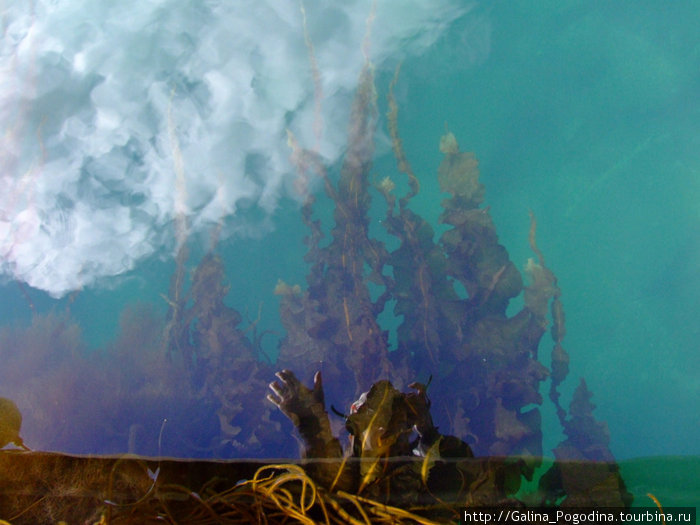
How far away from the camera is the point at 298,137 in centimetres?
239

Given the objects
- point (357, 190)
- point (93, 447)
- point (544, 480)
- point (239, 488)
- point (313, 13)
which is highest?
point (313, 13)

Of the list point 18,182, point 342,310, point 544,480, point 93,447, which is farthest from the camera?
point 18,182

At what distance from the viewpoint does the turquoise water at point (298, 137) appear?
2.19 metres

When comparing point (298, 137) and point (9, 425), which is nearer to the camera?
point (9, 425)

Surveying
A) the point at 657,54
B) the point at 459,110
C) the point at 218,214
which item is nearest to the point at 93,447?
the point at 218,214

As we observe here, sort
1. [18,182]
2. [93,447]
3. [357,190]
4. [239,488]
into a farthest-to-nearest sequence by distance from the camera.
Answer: [18,182] → [357,190] → [93,447] → [239,488]

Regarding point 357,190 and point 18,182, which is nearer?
point 357,190

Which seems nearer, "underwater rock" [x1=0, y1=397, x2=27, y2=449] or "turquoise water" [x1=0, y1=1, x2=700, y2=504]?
"underwater rock" [x1=0, y1=397, x2=27, y2=449]

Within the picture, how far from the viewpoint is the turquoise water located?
7.18 feet

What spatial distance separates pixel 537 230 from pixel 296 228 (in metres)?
1.28

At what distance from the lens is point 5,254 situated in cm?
221

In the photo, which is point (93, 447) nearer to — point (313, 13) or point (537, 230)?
point (537, 230)

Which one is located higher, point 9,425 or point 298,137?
point 298,137

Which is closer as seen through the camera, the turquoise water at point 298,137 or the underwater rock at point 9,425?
the underwater rock at point 9,425
